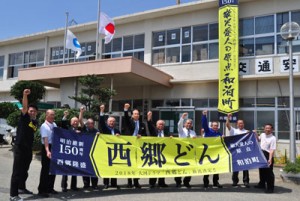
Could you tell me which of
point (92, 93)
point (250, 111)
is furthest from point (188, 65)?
point (92, 93)

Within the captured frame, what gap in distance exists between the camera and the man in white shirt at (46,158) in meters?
6.14

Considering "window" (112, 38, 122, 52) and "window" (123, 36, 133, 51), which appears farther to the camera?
"window" (112, 38, 122, 52)

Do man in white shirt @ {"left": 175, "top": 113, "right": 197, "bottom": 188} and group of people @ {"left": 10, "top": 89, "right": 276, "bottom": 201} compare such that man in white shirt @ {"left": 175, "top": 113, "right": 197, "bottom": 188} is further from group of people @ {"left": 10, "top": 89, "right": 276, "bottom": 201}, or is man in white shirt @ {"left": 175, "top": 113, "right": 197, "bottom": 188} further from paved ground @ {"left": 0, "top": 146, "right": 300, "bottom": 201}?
paved ground @ {"left": 0, "top": 146, "right": 300, "bottom": 201}

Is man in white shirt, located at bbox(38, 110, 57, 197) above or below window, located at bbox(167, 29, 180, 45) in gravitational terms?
below

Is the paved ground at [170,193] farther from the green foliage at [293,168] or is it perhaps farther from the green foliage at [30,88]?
the green foliage at [30,88]

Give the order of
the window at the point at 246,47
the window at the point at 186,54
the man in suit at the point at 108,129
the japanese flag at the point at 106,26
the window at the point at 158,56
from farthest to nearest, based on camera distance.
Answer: the window at the point at 158,56 < the japanese flag at the point at 106,26 < the window at the point at 186,54 < the window at the point at 246,47 < the man in suit at the point at 108,129

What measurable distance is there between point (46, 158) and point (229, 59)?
1053cm

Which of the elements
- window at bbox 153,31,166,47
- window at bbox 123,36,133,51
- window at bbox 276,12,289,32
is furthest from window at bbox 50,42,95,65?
window at bbox 276,12,289,32

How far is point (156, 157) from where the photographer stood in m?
7.10

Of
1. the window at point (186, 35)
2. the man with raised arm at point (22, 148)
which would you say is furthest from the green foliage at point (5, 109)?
the man with raised arm at point (22, 148)

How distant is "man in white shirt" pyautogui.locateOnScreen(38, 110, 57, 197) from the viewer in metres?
6.14

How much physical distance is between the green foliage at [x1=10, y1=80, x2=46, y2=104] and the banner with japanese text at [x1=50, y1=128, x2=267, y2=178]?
32.1ft

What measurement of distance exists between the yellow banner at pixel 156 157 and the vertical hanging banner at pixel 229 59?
7346mm

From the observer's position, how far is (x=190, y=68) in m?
16.6
